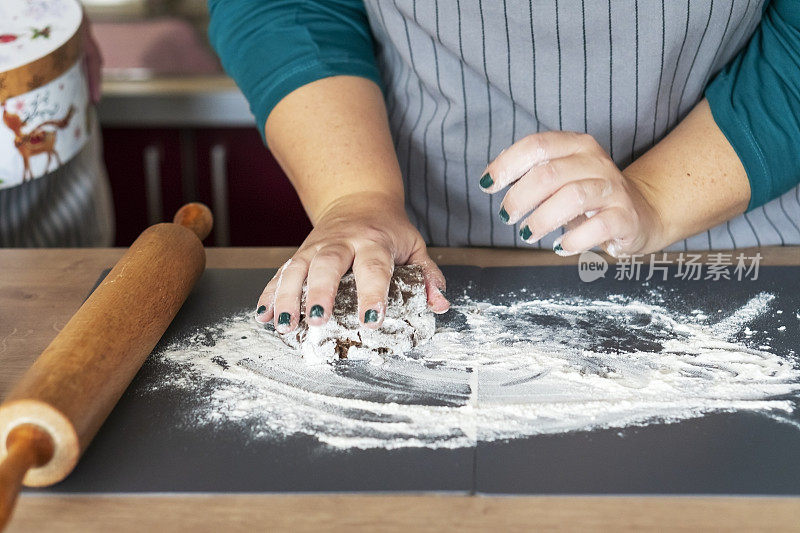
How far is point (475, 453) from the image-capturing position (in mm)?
609

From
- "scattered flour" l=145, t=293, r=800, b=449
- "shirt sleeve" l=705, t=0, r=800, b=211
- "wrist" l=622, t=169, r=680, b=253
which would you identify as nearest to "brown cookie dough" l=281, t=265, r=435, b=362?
"scattered flour" l=145, t=293, r=800, b=449

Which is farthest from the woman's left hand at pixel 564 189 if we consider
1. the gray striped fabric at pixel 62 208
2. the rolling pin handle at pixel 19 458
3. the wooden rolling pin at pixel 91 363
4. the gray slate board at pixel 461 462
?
the gray striped fabric at pixel 62 208

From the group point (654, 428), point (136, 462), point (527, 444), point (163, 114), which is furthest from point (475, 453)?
point (163, 114)

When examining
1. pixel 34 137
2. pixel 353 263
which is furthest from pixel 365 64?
pixel 34 137

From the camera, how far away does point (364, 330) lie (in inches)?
29.8

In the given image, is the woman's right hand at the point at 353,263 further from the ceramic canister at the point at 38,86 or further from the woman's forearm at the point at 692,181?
the ceramic canister at the point at 38,86

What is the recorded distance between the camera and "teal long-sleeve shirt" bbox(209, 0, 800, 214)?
928 millimetres

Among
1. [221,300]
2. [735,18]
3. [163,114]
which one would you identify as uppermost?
[735,18]

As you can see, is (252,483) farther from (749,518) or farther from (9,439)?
(749,518)

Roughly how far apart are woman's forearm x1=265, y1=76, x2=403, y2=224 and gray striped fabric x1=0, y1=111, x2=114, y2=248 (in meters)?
0.50

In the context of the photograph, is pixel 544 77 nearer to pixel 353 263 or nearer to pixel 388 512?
pixel 353 263

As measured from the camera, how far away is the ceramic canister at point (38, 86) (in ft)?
3.54

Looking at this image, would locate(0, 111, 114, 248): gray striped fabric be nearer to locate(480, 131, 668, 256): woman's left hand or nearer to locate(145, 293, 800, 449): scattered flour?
locate(145, 293, 800, 449): scattered flour

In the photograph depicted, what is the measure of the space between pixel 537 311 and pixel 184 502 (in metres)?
0.43
